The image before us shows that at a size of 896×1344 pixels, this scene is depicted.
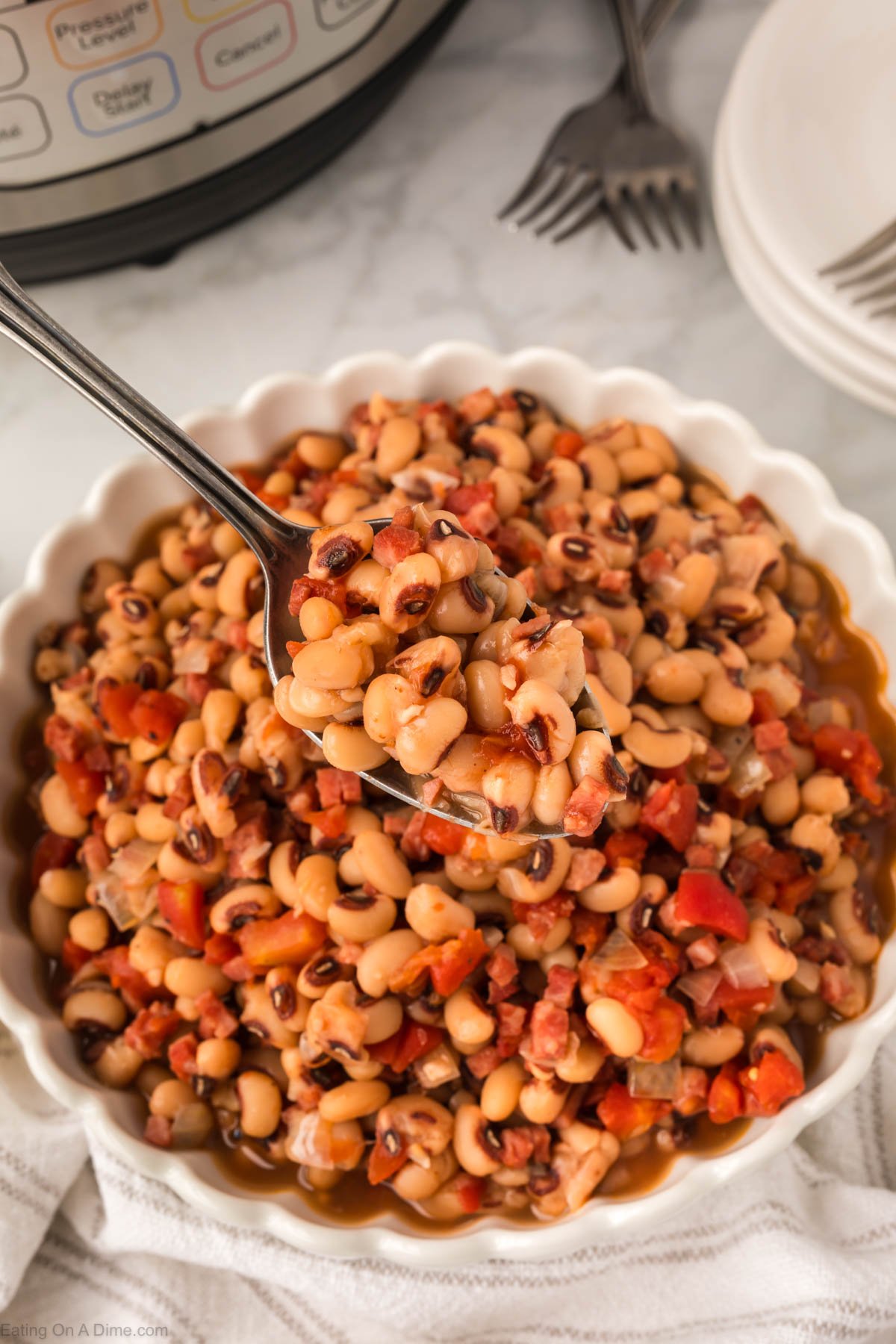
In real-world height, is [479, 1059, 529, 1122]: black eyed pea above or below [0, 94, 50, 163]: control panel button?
below

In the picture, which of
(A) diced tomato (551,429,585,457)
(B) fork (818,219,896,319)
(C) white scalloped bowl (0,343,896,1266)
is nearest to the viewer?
(C) white scalloped bowl (0,343,896,1266)

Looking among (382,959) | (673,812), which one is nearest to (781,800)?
(673,812)

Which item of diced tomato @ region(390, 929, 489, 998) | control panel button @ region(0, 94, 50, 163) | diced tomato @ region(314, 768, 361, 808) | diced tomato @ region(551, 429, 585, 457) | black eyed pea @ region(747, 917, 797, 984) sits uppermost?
control panel button @ region(0, 94, 50, 163)

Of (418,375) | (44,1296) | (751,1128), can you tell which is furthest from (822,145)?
(44,1296)

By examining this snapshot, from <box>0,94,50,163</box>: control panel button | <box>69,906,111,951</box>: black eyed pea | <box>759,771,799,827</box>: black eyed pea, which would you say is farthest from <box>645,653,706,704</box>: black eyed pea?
<box>0,94,50,163</box>: control panel button

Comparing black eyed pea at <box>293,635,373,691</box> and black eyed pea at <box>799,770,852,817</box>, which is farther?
black eyed pea at <box>799,770,852,817</box>

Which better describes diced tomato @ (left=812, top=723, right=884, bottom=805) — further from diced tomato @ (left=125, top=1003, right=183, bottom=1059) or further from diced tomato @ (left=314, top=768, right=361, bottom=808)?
diced tomato @ (left=125, top=1003, right=183, bottom=1059)

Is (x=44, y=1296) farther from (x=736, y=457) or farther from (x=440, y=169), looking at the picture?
(x=440, y=169)

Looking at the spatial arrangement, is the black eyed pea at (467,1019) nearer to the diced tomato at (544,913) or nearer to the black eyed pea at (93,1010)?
the diced tomato at (544,913)
